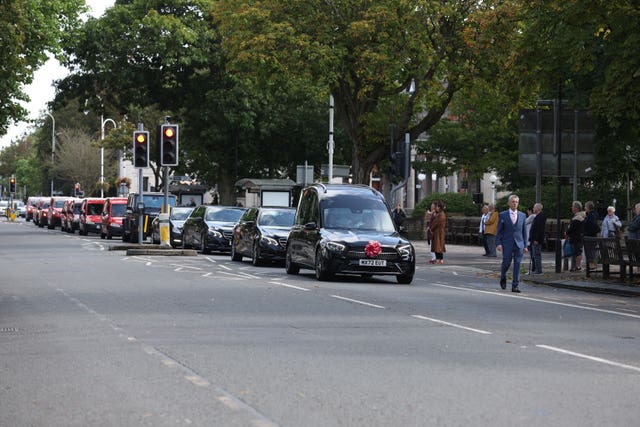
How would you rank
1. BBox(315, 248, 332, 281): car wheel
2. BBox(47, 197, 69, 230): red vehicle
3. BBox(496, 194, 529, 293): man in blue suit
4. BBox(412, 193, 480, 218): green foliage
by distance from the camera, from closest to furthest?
BBox(496, 194, 529, 293): man in blue suit
BBox(315, 248, 332, 281): car wheel
BBox(412, 193, 480, 218): green foliage
BBox(47, 197, 69, 230): red vehicle

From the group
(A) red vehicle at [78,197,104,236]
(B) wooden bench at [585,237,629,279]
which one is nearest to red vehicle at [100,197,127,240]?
(A) red vehicle at [78,197,104,236]

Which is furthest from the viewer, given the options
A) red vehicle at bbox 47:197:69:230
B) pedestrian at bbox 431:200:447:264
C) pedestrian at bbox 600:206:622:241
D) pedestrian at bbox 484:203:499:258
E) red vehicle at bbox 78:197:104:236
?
red vehicle at bbox 47:197:69:230

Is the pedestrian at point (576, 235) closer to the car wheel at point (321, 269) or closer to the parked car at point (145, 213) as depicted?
the car wheel at point (321, 269)

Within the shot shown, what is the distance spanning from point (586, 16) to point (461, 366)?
14985mm

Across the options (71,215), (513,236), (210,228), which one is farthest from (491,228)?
(71,215)

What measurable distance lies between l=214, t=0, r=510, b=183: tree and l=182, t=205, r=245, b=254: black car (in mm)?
5181

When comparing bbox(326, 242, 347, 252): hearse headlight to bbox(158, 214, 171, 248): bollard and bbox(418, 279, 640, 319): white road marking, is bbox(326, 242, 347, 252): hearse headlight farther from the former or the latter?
bbox(158, 214, 171, 248): bollard

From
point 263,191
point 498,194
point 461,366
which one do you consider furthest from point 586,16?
point 498,194

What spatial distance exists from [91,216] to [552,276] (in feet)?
131

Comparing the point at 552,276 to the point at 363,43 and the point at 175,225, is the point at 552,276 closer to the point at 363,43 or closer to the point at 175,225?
the point at 363,43

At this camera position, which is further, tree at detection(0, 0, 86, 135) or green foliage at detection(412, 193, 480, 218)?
green foliage at detection(412, 193, 480, 218)

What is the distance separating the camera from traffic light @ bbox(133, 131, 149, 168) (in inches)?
1490

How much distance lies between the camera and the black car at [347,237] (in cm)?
2438

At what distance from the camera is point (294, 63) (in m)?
41.9
